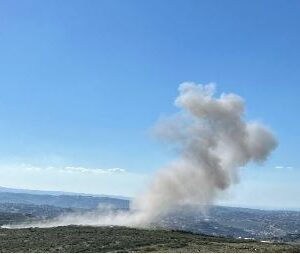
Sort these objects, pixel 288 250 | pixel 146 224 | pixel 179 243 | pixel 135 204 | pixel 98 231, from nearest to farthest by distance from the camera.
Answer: pixel 288 250
pixel 179 243
pixel 98 231
pixel 146 224
pixel 135 204

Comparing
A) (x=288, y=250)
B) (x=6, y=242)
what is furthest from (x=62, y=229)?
(x=288, y=250)

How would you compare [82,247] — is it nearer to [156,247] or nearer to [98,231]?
[156,247]

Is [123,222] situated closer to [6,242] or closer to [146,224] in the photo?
[146,224]

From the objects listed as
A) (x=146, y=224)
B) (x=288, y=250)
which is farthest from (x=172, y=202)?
(x=288, y=250)

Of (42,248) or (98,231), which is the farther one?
(98,231)

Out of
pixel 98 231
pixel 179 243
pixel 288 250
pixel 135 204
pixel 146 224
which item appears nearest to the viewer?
pixel 288 250

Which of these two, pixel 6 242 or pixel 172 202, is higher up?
pixel 172 202
